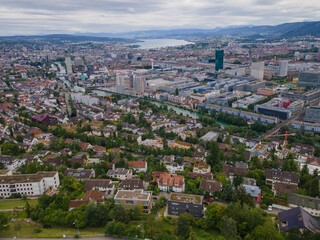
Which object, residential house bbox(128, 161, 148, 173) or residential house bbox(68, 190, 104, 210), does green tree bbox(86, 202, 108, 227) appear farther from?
residential house bbox(128, 161, 148, 173)

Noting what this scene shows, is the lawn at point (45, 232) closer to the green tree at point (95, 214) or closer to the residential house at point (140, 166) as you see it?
the green tree at point (95, 214)

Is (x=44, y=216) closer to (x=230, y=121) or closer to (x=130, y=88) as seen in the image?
(x=230, y=121)

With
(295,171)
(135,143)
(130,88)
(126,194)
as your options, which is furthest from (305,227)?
(130,88)

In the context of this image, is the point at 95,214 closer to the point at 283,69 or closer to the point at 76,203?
the point at 76,203

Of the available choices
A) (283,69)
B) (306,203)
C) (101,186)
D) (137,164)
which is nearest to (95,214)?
(101,186)

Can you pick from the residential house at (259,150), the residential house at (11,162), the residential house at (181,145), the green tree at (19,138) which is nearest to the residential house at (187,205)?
the residential house at (181,145)
